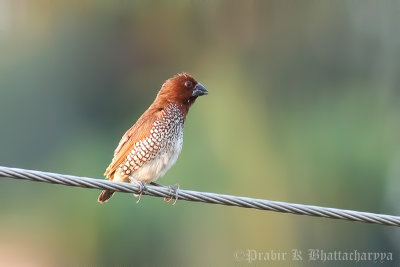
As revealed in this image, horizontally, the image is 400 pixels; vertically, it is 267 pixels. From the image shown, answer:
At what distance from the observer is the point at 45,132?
50.6ft

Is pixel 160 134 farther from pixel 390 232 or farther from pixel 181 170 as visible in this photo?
pixel 390 232

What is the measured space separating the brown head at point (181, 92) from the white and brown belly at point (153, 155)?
0.94 feet

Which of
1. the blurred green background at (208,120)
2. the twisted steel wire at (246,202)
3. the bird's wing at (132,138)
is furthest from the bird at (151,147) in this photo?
the blurred green background at (208,120)

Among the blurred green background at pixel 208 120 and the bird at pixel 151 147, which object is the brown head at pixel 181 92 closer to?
the bird at pixel 151 147

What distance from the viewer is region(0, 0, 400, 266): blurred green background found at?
45.7 ft

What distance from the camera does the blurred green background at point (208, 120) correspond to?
1393cm

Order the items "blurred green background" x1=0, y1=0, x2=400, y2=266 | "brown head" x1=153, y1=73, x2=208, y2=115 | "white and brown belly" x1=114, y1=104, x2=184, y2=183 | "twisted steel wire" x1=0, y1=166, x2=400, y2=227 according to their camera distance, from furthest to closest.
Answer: "blurred green background" x1=0, y1=0, x2=400, y2=266 < "brown head" x1=153, y1=73, x2=208, y2=115 < "white and brown belly" x1=114, y1=104, x2=184, y2=183 < "twisted steel wire" x1=0, y1=166, x2=400, y2=227

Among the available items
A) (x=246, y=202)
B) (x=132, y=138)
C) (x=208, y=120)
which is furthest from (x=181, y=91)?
(x=208, y=120)

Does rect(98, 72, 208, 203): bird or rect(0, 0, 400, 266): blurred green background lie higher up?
rect(0, 0, 400, 266): blurred green background

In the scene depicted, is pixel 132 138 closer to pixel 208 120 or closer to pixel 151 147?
pixel 151 147

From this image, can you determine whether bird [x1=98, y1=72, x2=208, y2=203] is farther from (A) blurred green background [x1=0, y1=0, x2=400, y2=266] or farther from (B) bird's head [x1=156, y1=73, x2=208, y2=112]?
(A) blurred green background [x1=0, y1=0, x2=400, y2=266]

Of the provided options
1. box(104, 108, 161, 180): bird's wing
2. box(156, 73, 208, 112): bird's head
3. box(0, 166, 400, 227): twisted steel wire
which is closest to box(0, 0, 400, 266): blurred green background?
box(104, 108, 161, 180): bird's wing

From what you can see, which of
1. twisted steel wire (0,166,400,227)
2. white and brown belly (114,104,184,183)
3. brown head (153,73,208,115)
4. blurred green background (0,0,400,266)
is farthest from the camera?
blurred green background (0,0,400,266)

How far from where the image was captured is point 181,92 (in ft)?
20.9
